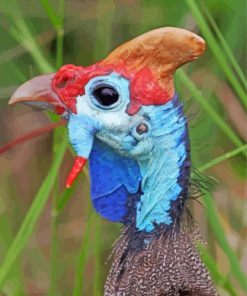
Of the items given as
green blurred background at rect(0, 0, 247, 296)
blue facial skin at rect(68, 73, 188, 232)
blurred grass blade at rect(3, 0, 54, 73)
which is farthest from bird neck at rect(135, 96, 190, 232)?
blurred grass blade at rect(3, 0, 54, 73)

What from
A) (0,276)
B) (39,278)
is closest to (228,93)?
(39,278)

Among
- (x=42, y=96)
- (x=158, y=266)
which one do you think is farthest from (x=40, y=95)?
(x=158, y=266)

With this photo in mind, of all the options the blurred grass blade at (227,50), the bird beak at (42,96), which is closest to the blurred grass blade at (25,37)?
the blurred grass blade at (227,50)

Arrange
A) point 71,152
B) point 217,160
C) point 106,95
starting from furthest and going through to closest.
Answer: point 71,152, point 217,160, point 106,95

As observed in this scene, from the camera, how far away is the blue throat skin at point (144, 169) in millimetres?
1075

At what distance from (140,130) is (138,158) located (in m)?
0.04

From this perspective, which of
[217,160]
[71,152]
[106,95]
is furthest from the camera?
[71,152]

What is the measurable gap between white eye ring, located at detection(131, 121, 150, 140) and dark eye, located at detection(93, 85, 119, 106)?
3 centimetres

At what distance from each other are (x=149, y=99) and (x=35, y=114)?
0.80 m

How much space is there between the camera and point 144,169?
1.10 meters

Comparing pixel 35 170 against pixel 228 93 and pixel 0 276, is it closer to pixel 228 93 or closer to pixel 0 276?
pixel 228 93

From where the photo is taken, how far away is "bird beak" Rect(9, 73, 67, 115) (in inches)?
41.9

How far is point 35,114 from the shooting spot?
184cm

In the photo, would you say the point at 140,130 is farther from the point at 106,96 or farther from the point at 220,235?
the point at 220,235
